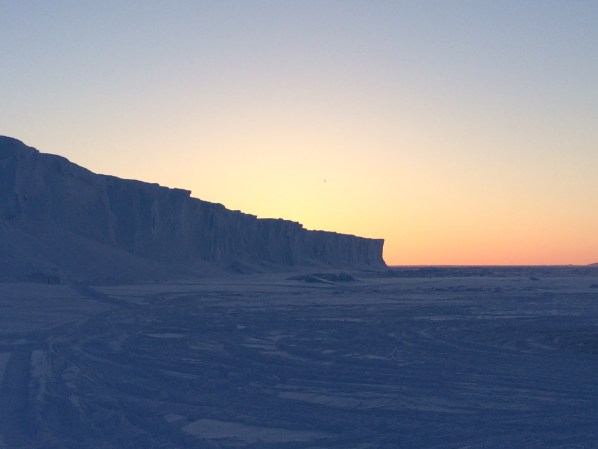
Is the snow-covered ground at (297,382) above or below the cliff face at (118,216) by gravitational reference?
below

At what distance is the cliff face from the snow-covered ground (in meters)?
23.6

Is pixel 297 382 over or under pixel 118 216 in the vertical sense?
under

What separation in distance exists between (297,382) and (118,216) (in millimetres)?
41461

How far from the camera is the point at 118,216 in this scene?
48469mm

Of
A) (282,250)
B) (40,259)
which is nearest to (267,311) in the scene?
(40,259)

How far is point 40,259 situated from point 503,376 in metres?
31.6

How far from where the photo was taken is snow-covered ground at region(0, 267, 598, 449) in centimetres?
630

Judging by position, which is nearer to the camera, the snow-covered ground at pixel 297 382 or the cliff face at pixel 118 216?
the snow-covered ground at pixel 297 382

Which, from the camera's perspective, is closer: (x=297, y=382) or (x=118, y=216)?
(x=297, y=382)

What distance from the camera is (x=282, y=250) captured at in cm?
7294

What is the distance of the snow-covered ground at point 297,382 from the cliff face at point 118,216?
23.6 metres

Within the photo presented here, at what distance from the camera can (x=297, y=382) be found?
8.83 metres

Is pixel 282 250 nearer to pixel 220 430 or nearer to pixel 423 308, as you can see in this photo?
pixel 423 308

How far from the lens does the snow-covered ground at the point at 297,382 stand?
630cm
